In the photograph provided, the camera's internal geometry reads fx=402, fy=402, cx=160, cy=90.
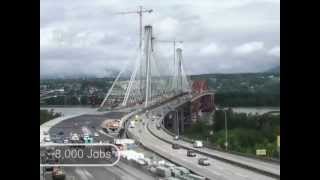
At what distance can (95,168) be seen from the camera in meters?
1.67

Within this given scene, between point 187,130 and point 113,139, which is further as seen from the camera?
point 187,130

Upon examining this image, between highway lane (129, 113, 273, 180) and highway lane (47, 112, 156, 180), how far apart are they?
0.55 feet

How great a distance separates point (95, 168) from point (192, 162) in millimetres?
511

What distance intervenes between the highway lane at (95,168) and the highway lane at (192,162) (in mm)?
167

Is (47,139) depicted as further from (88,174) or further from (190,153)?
(190,153)

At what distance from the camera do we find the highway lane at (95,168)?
5.46 ft

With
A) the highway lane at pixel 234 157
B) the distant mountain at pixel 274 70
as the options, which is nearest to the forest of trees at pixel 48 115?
the highway lane at pixel 234 157

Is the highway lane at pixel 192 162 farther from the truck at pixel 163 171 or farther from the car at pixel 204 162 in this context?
the truck at pixel 163 171

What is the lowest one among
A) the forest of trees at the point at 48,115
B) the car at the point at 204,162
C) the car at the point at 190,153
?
the car at the point at 204,162

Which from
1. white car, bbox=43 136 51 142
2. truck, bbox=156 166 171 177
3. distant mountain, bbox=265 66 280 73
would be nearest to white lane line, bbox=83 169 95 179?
white car, bbox=43 136 51 142
